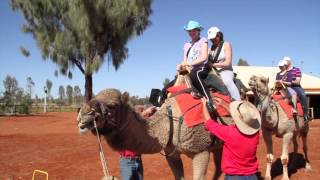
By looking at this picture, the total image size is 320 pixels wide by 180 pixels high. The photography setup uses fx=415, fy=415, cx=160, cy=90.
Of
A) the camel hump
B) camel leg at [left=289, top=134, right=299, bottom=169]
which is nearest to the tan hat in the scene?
the camel hump

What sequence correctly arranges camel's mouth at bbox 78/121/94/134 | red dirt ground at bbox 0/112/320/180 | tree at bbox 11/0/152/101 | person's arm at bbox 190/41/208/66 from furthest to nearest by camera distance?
1. tree at bbox 11/0/152/101
2. red dirt ground at bbox 0/112/320/180
3. person's arm at bbox 190/41/208/66
4. camel's mouth at bbox 78/121/94/134

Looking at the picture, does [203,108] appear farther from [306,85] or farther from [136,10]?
[306,85]

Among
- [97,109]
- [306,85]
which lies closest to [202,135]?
[97,109]

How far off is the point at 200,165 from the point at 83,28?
2510 cm

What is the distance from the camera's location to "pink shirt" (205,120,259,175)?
444 centimetres

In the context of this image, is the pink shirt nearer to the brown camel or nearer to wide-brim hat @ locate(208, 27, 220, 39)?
the brown camel

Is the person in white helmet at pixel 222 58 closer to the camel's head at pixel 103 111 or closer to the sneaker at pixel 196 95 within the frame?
the sneaker at pixel 196 95

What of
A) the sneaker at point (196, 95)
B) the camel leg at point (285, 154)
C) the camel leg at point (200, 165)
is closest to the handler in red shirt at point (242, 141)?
the camel leg at point (200, 165)

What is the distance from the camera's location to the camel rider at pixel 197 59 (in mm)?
5617

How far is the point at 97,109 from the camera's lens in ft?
13.9

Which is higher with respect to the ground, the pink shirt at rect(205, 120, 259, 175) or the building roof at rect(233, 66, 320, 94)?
the building roof at rect(233, 66, 320, 94)

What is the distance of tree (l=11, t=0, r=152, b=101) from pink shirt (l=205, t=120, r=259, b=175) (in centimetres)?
2517

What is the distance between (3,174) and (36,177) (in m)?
1.00

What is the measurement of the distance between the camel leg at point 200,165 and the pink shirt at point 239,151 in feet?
2.21
